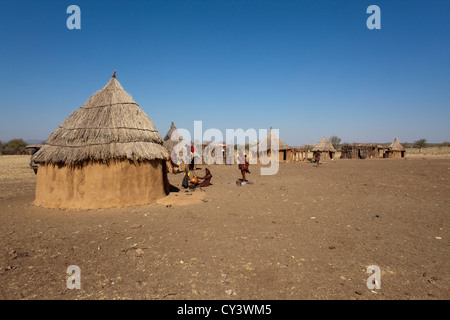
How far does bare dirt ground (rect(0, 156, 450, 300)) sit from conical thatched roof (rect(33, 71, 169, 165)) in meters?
1.78

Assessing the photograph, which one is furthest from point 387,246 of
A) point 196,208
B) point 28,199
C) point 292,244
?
point 28,199

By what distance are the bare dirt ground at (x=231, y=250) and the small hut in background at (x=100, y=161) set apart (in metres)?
0.59

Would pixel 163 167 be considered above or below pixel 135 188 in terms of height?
above

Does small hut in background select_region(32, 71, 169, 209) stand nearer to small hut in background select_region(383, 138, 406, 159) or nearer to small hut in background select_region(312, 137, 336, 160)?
small hut in background select_region(312, 137, 336, 160)

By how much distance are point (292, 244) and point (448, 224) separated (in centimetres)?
419

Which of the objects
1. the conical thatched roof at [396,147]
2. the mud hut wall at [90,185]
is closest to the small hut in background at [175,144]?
the mud hut wall at [90,185]

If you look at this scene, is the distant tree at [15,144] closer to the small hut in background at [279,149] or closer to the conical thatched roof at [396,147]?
the small hut in background at [279,149]

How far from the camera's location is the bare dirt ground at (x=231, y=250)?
11.0 ft

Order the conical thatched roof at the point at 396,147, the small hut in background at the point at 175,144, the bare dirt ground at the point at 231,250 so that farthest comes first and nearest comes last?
the conical thatched roof at the point at 396,147 < the small hut in background at the point at 175,144 < the bare dirt ground at the point at 231,250

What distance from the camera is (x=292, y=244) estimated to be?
16.0 ft

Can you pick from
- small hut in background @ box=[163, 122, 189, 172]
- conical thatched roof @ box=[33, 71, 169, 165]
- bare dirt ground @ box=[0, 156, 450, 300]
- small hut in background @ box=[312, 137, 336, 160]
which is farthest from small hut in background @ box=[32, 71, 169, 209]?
small hut in background @ box=[312, 137, 336, 160]
